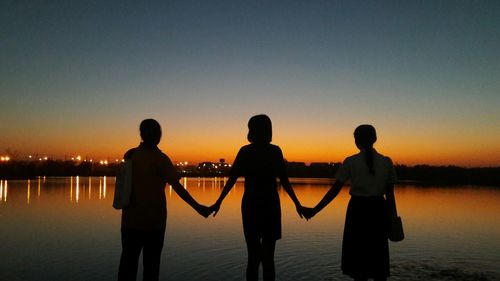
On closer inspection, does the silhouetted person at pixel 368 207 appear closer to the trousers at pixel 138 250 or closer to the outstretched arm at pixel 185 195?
the outstretched arm at pixel 185 195

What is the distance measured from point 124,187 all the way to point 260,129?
1730 millimetres

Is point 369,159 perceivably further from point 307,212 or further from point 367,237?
point 307,212

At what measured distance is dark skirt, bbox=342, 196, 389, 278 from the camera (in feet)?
17.7

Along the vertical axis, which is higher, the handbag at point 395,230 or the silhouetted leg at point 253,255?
the handbag at point 395,230

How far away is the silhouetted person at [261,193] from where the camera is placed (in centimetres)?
516

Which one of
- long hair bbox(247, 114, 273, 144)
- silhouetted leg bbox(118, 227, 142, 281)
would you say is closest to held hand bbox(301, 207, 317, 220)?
long hair bbox(247, 114, 273, 144)

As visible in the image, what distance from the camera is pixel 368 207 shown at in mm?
5375

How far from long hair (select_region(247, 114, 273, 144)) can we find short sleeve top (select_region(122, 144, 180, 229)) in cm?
107

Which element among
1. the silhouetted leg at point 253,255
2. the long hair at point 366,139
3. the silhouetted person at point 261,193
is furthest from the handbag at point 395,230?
the silhouetted leg at point 253,255

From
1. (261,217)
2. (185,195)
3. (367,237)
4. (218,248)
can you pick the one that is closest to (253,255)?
(261,217)

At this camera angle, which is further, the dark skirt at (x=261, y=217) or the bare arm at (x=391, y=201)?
the bare arm at (x=391, y=201)

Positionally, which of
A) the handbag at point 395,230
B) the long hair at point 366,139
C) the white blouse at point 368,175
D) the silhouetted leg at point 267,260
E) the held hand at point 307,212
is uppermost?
the long hair at point 366,139

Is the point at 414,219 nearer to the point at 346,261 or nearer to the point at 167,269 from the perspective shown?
the point at 167,269

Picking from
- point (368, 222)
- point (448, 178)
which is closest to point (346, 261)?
point (368, 222)
